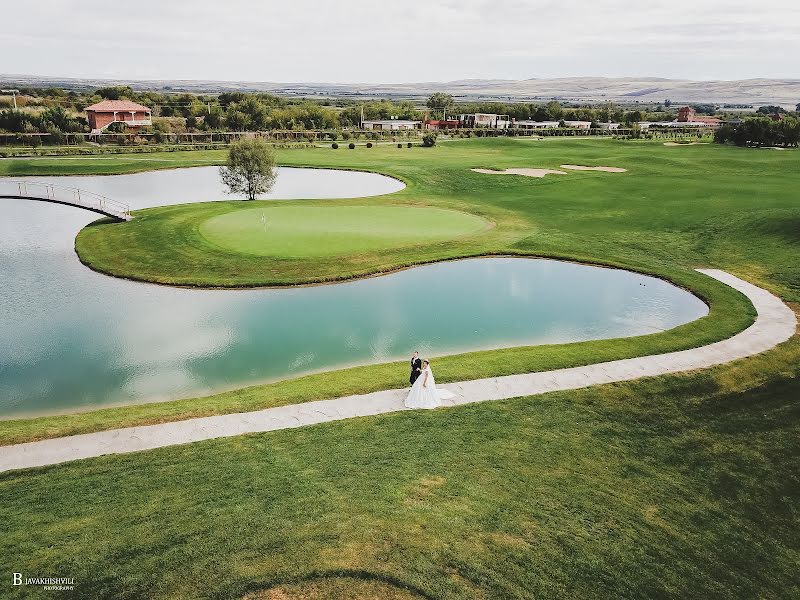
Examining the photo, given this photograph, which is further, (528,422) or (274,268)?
(274,268)

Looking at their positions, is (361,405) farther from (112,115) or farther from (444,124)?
(444,124)

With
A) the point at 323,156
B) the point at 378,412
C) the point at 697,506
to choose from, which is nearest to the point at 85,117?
the point at 323,156

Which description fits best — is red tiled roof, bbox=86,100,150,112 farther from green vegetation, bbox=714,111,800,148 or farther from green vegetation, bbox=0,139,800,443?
green vegetation, bbox=714,111,800,148

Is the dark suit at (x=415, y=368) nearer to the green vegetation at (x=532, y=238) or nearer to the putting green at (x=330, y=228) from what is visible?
the green vegetation at (x=532, y=238)

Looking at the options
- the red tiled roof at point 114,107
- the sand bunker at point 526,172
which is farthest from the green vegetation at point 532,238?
the red tiled roof at point 114,107

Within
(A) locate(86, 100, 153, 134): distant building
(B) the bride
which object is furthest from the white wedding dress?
(A) locate(86, 100, 153, 134): distant building

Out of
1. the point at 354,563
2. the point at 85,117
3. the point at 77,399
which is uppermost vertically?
the point at 85,117

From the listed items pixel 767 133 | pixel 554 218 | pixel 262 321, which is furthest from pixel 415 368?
pixel 767 133

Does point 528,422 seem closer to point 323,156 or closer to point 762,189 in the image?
point 762,189
